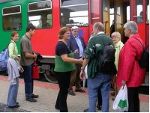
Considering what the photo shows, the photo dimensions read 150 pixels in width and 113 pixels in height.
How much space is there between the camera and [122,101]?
689 cm

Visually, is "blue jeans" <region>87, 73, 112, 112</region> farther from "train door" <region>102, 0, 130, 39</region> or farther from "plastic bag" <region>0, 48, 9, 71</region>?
"train door" <region>102, 0, 130, 39</region>

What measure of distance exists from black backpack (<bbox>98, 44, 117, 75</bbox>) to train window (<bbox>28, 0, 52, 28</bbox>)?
18.4 ft

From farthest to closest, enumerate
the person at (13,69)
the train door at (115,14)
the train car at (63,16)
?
the train door at (115,14)
the train car at (63,16)
the person at (13,69)

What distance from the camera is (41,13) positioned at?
41.0 ft

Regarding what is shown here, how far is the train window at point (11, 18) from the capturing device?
1354 centimetres

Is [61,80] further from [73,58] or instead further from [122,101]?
[122,101]

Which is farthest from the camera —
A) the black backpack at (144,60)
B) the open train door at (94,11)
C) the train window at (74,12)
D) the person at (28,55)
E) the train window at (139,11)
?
the train window at (74,12)

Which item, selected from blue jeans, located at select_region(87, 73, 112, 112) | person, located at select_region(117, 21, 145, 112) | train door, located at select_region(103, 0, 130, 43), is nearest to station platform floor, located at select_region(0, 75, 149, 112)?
blue jeans, located at select_region(87, 73, 112, 112)

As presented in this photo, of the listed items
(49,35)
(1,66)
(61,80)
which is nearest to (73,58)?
(61,80)

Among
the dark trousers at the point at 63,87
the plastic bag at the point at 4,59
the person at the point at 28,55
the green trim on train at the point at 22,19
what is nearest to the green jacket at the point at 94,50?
the dark trousers at the point at 63,87

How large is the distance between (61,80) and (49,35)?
4969mm

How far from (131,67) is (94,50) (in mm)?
708

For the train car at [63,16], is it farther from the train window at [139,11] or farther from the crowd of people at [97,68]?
the crowd of people at [97,68]

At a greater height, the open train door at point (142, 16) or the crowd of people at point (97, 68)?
the open train door at point (142, 16)
